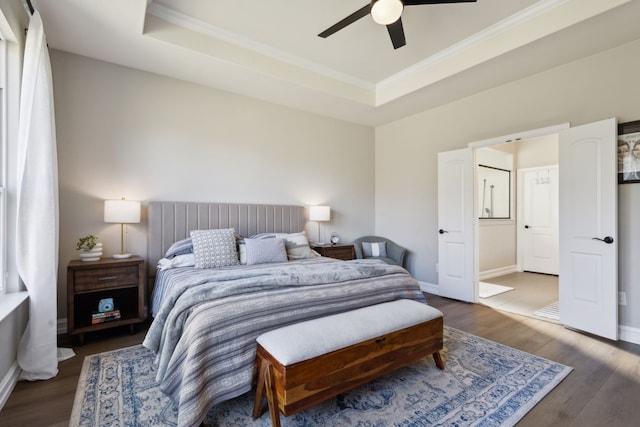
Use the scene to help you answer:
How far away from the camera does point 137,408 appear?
6.06ft

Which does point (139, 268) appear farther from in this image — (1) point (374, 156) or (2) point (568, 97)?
(2) point (568, 97)

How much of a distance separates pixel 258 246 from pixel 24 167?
1978mm

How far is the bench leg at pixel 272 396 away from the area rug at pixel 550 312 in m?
3.44

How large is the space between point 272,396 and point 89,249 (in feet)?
8.13

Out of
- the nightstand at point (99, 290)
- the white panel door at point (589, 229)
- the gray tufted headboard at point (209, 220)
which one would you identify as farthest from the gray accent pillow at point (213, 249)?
the white panel door at point (589, 229)

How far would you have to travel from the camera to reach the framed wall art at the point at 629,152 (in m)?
2.82

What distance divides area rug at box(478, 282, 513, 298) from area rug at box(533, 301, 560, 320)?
734mm

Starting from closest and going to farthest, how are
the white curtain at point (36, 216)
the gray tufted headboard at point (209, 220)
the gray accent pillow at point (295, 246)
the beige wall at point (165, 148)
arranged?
the white curtain at point (36, 216)
the beige wall at point (165, 148)
the gray tufted headboard at point (209, 220)
the gray accent pillow at point (295, 246)

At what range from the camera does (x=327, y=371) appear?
168cm

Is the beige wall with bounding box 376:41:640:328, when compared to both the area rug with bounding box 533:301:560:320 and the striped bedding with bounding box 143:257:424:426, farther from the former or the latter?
the striped bedding with bounding box 143:257:424:426

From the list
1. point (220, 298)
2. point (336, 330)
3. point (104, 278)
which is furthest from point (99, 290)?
point (336, 330)

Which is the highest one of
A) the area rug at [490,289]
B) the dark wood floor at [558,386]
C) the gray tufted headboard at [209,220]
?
the gray tufted headboard at [209,220]

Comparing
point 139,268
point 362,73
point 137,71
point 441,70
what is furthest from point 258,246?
point 441,70

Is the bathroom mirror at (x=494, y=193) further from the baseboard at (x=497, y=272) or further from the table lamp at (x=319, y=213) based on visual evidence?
the table lamp at (x=319, y=213)
